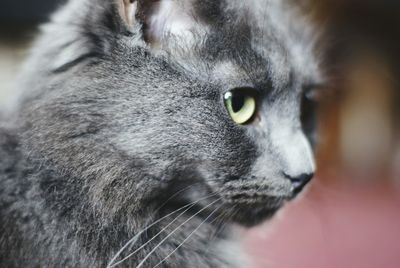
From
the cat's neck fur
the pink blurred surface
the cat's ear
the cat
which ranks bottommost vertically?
the pink blurred surface

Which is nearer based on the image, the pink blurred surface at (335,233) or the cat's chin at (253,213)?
the cat's chin at (253,213)

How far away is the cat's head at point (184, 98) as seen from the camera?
0.68 meters

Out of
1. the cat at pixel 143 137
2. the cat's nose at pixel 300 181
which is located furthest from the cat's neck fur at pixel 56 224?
the cat's nose at pixel 300 181

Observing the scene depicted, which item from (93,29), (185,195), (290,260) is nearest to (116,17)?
(93,29)

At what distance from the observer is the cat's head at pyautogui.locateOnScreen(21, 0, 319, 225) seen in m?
0.68

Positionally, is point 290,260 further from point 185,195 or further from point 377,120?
point 377,120

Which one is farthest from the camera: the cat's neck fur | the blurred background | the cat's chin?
the blurred background

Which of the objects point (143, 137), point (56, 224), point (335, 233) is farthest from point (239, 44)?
point (335, 233)

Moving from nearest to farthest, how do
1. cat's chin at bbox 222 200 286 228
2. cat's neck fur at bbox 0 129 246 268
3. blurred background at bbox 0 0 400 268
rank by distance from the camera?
cat's neck fur at bbox 0 129 246 268, cat's chin at bbox 222 200 286 228, blurred background at bbox 0 0 400 268

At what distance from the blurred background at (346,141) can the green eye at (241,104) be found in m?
0.22

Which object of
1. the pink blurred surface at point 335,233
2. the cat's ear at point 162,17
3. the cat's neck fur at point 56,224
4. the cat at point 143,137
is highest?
the cat's ear at point 162,17

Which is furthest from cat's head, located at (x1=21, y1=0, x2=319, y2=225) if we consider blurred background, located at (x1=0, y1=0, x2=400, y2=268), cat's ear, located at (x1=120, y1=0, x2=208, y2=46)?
blurred background, located at (x1=0, y1=0, x2=400, y2=268)

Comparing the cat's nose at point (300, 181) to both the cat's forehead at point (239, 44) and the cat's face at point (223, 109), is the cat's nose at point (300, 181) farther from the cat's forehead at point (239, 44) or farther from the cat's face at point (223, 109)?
the cat's forehead at point (239, 44)

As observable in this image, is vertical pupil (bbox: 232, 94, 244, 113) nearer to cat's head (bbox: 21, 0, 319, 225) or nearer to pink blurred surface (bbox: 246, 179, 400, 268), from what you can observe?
cat's head (bbox: 21, 0, 319, 225)
